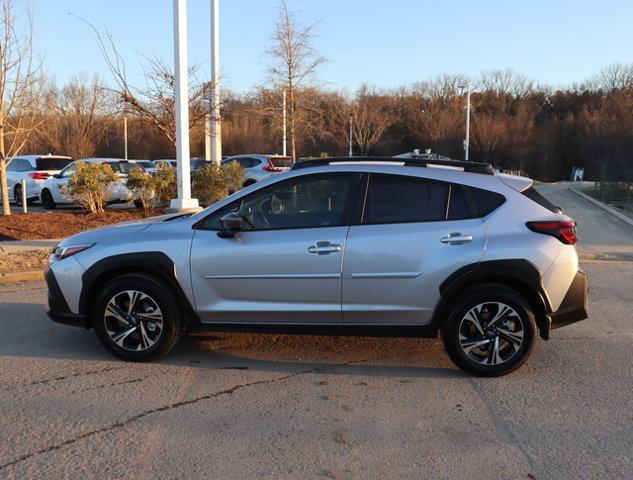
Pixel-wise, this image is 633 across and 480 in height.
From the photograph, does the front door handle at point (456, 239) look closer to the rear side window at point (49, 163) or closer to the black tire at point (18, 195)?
the black tire at point (18, 195)

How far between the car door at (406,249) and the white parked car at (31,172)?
52.9 ft

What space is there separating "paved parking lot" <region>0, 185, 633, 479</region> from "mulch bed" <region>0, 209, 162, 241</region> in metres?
6.12

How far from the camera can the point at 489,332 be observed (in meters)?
4.56

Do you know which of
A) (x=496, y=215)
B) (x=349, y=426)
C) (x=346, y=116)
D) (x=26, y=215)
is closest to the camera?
(x=349, y=426)

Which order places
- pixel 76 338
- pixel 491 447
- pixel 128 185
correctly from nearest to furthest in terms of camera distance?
pixel 491 447 < pixel 76 338 < pixel 128 185

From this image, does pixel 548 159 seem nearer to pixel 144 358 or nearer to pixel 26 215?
pixel 26 215

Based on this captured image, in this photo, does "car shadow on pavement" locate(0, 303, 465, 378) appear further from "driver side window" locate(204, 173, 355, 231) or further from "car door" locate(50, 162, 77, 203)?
"car door" locate(50, 162, 77, 203)

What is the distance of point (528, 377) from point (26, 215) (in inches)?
457

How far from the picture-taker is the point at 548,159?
173ft

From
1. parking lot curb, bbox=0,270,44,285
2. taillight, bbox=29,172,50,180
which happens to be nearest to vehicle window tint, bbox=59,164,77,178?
taillight, bbox=29,172,50,180

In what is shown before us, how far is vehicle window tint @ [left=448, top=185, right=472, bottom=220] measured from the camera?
4.59 meters

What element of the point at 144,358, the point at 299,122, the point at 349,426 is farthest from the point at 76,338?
the point at 299,122

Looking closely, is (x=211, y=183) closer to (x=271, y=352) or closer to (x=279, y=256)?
(x=271, y=352)

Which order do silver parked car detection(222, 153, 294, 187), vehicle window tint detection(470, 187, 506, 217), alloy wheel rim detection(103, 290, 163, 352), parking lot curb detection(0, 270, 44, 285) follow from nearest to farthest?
vehicle window tint detection(470, 187, 506, 217), alloy wheel rim detection(103, 290, 163, 352), parking lot curb detection(0, 270, 44, 285), silver parked car detection(222, 153, 294, 187)
